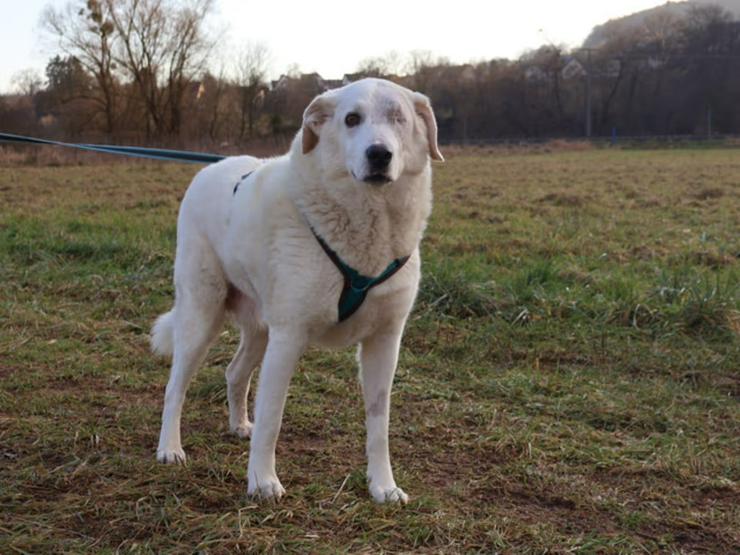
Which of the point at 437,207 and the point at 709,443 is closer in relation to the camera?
the point at 709,443

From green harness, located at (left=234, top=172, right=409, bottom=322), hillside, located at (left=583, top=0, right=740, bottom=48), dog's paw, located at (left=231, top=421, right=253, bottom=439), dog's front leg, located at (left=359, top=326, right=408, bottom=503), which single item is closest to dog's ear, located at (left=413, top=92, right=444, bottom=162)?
green harness, located at (left=234, top=172, right=409, bottom=322)

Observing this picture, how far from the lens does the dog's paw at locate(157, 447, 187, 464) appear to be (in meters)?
3.45

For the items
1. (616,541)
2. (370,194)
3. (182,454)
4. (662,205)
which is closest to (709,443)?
(616,541)

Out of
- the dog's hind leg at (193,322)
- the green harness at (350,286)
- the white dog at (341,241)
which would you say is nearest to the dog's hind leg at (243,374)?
the dog's hind leg at (193,322)

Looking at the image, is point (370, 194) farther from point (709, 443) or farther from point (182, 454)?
point (709, 443)

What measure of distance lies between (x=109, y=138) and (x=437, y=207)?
1323 inches

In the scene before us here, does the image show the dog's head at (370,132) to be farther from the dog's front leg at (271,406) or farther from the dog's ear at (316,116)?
the dog's front leg at (271,406)

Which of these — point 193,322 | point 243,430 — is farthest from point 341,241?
point 243,430

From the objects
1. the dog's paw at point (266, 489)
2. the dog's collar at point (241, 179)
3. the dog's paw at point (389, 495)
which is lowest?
the dog's paw at point (389, 495)

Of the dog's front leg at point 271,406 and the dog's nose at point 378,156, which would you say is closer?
the dog's nose at point 378,156

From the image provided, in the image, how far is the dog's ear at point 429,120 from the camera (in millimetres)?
3057

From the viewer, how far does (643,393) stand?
14.4ft

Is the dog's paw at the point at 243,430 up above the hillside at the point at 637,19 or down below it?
below

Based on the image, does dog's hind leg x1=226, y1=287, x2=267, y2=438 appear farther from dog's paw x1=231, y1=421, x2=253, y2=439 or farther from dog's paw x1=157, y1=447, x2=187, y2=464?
dog's paw x1=157, y1=447, x2=187, y2=464
